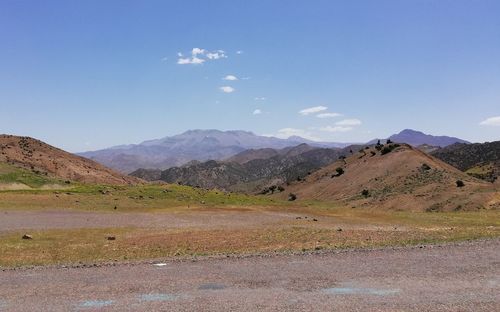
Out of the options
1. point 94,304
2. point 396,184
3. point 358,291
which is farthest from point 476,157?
point 94,304

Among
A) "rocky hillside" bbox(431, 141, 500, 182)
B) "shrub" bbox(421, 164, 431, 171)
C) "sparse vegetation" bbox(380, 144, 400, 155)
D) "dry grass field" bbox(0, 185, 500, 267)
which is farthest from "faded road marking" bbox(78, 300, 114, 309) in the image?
"rocky hillside" bbox(431, 141, 500, 182)

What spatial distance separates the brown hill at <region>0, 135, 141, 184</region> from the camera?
94.5 m

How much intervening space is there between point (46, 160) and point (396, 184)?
3012 inches

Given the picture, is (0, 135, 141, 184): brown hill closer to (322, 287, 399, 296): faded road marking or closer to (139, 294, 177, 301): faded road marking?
(139, 294, 177, 301): faded road marking

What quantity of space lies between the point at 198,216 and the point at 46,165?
67596 millimetres

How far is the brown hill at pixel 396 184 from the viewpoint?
58.3 metres

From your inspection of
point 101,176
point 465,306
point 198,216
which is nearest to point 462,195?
point 198,216

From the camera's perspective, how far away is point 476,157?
146 meters

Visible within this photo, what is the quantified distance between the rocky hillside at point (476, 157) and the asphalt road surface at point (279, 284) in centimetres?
10955

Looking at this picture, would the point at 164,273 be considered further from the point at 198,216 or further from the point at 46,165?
the point at 46,165

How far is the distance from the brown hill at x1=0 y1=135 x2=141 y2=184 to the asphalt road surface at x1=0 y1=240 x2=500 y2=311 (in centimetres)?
8051

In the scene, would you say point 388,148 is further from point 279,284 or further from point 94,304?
point 94,304

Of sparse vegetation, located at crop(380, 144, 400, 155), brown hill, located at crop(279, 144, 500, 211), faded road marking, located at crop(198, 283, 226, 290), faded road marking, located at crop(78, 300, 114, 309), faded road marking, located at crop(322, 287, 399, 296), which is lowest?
faded road marking, located at crop(78, 300, 114, 309)

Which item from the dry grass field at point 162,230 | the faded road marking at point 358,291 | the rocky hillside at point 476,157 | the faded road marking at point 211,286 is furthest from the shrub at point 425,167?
the faded road marking at point 211,286
